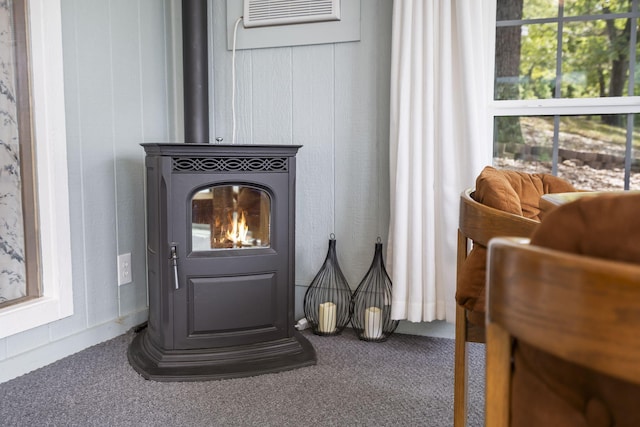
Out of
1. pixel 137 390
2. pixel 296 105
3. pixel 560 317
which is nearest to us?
pixel 560 317

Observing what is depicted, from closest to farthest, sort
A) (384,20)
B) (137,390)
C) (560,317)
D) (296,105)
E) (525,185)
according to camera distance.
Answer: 1. (560,317)
2. (525,185)
3. (137,390)
4. (384,20)
5. (296,105)

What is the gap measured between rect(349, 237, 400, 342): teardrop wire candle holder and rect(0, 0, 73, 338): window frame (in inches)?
50.3

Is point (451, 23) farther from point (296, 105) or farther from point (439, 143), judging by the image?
point (296, 105)

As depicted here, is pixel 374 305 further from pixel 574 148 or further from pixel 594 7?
pixel 594 7

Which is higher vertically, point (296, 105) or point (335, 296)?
point (296, 105)

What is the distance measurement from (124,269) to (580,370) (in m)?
2.41

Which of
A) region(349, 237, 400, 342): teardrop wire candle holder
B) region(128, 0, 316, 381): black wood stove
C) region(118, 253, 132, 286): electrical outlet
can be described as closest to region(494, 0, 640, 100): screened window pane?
region(349, 237, 400, 342): teardrop wire candle holder

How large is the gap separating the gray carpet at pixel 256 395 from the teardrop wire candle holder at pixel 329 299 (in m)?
0.25

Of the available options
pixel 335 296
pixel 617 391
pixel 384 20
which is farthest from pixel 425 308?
pixel 617 391

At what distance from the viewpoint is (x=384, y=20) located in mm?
2664

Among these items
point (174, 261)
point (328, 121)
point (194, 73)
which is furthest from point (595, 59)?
point (174, 261)

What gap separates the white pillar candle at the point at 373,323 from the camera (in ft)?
8.58

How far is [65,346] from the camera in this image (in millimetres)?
2381

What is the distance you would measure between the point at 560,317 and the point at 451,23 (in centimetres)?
221
